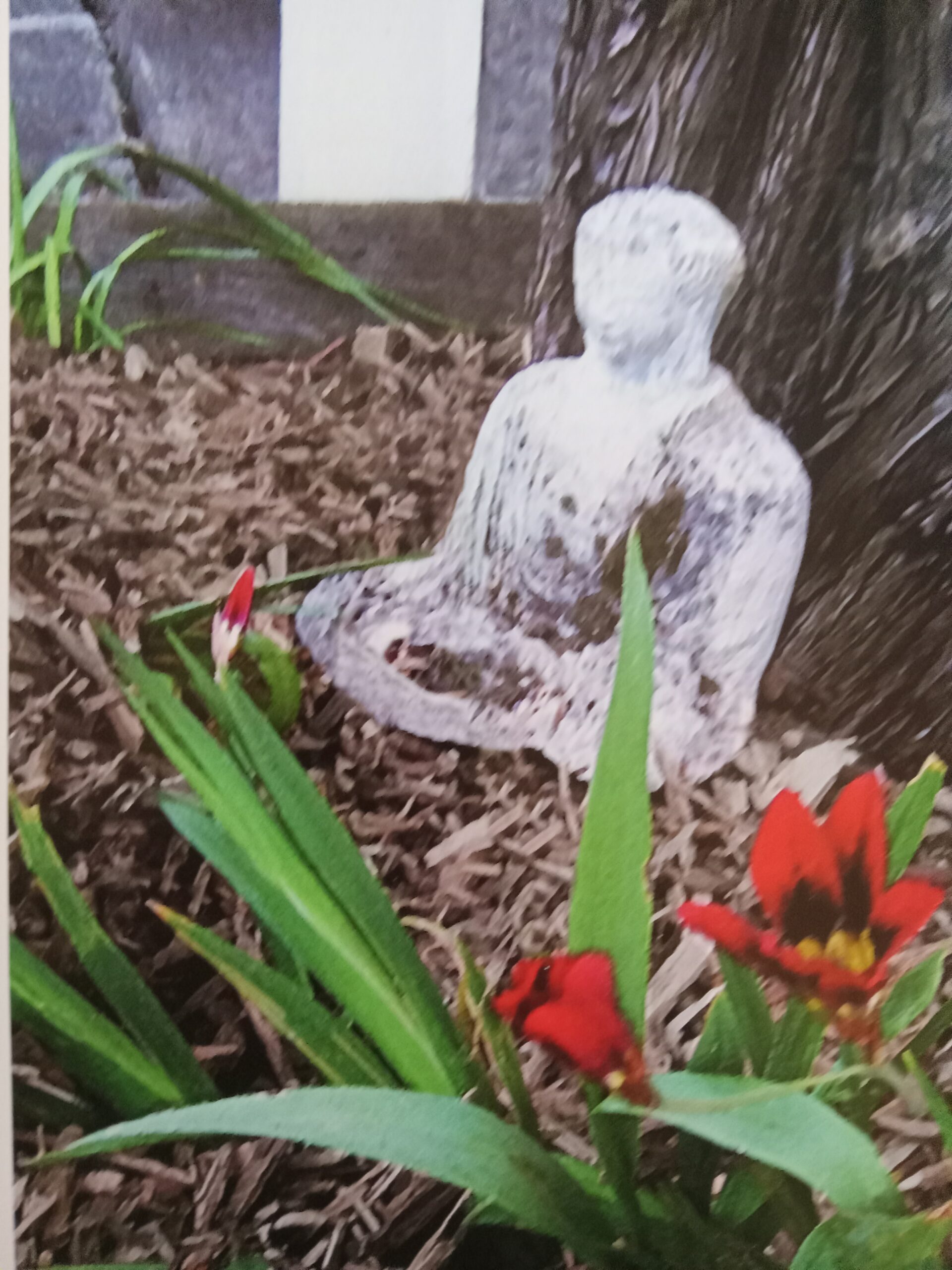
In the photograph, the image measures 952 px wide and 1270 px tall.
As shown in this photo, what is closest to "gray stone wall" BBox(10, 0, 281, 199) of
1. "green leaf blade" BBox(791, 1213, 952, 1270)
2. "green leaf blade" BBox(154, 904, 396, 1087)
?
"green leaf blade" BBox(154, 904, 396, 1087)

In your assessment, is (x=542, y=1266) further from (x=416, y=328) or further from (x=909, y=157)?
(x=909, y=157)

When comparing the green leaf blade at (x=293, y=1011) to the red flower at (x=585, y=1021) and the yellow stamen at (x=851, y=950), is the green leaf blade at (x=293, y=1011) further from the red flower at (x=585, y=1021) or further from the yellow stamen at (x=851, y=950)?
the yellow stamen at (x=851, y=950)

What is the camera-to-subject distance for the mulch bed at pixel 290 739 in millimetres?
682

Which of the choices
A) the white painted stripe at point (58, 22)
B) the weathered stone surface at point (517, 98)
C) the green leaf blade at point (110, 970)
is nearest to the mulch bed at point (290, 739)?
the green leaf blade at point (110, 970)

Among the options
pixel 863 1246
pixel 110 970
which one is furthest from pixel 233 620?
pixel 863 1246

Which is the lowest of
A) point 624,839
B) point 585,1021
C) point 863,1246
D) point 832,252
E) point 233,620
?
point 863,1246

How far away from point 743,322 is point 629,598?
0.21 metres

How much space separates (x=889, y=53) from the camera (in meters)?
0.66

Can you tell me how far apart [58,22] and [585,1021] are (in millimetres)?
767

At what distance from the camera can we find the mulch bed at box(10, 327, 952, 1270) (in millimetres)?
682

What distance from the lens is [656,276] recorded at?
26.5 inches

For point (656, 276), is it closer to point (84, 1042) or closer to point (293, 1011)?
point (293, 1011)

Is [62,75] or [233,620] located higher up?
[62,75]

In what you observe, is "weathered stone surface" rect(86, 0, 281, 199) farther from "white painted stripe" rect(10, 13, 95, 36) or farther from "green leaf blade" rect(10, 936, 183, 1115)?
"green leaf blade" rect(10, 936, 183, 1115)
